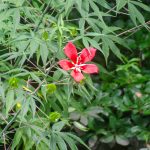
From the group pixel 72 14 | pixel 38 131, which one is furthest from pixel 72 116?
pixel 38 131

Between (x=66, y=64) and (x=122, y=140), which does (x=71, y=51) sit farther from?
(x=122, y=140)

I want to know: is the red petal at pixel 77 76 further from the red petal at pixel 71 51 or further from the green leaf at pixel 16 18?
the green leaf at pixel 16 18

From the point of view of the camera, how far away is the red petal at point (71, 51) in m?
1.36

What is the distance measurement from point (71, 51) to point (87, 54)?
46 mm

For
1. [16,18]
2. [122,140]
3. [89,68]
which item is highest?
[16,18]

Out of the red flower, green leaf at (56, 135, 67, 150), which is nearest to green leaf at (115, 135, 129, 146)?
green leaf at (56, 135, 67, 150)

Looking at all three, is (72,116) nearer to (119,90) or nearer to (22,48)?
(119,90)

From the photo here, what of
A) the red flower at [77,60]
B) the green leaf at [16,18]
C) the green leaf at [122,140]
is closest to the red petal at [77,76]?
the red flower at [77,60]

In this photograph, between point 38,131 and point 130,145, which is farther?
point 130,145

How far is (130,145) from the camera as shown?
8.95ft

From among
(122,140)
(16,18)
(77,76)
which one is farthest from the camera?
(122,140)

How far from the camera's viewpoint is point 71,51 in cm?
137

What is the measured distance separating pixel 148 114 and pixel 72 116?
16.2 inches

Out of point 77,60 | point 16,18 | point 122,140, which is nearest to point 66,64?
point 77,60
